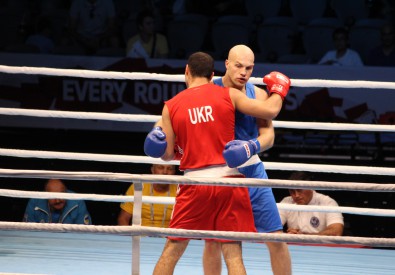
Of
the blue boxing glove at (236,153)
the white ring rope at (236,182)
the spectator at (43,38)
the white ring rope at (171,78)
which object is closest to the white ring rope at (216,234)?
the white ring rope at (236,182)

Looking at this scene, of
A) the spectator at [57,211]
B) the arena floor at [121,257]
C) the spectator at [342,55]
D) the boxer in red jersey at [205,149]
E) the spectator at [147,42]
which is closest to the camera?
the boxer in red jersey at [205,149]

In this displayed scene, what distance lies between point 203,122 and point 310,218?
236 cm

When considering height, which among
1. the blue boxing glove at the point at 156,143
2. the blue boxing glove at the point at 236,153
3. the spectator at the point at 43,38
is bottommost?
the blue boxing glove at the point at 236,153

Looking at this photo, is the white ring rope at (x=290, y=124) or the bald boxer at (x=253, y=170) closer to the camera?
the bald boxer at (x=253, y=170)

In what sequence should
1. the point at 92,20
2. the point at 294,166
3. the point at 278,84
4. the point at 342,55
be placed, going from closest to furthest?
1. the point at 278,84
2. the point at 294,166
3. the point at 342,55
4. the point at 92,20

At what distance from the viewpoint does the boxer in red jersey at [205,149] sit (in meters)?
3.62

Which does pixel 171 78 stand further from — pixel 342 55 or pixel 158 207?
pixel 342 55

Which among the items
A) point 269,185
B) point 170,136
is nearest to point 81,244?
point 170,136

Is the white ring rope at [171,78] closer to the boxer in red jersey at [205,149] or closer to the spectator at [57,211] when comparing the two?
the boxer in red jersey at [205,149]

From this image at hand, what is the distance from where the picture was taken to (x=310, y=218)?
5.79 meters

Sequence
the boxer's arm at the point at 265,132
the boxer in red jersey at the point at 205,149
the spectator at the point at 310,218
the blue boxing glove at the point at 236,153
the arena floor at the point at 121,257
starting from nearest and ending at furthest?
the blue boxing glove at the point at 236,153, the boxer in red jersey at the point at 205,149, the boxer's arm at the point at 265,132, the arena floor at the point at 121,257, the spectator at the point at 310,218

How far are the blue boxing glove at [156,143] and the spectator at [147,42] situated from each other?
13.7 feet

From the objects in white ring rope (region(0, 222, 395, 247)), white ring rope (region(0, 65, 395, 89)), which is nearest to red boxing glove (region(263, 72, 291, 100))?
white ring rope (region(0, 222, 395, 247))

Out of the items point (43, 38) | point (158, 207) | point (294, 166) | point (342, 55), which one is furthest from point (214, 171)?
point (43, 38)
